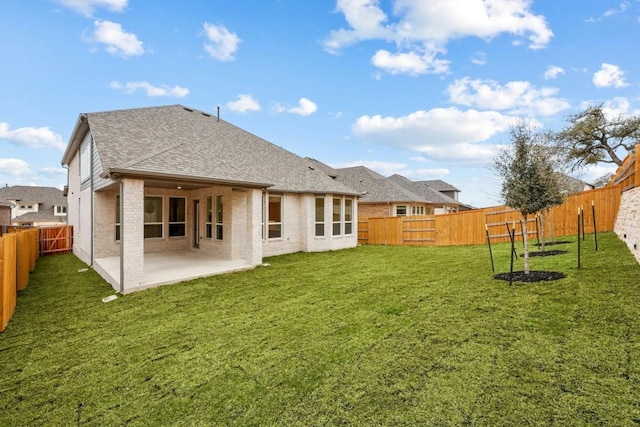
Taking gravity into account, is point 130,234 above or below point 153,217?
below

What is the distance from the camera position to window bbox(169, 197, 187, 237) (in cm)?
1384

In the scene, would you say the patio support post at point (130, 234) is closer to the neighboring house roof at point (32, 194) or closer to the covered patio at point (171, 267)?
the covered patio at point (171, 267)

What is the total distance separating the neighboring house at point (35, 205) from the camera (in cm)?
4281

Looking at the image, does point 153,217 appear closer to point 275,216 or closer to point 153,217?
point 153,217

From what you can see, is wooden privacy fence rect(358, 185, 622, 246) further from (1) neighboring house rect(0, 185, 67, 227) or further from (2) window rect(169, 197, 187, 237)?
(1) neighboring house rect(0, 185, 67, 227)

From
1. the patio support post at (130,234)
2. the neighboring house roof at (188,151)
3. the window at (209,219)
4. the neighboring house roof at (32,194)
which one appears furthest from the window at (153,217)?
the neighboring house roof at (32,194)

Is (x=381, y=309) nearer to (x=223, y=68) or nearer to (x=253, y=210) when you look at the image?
(x=253, y=210)

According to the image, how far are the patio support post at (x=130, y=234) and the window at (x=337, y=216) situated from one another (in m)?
9.45

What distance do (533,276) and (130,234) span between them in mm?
9920

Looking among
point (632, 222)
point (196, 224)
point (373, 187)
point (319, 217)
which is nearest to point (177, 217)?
point (196, 224)

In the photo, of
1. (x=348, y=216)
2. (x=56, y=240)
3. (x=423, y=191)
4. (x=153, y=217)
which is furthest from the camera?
(x=423, y=191)

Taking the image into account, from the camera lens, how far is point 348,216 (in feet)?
54.8

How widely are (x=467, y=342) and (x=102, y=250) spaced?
12.9 meters

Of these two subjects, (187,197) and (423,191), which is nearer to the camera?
(187,197)
